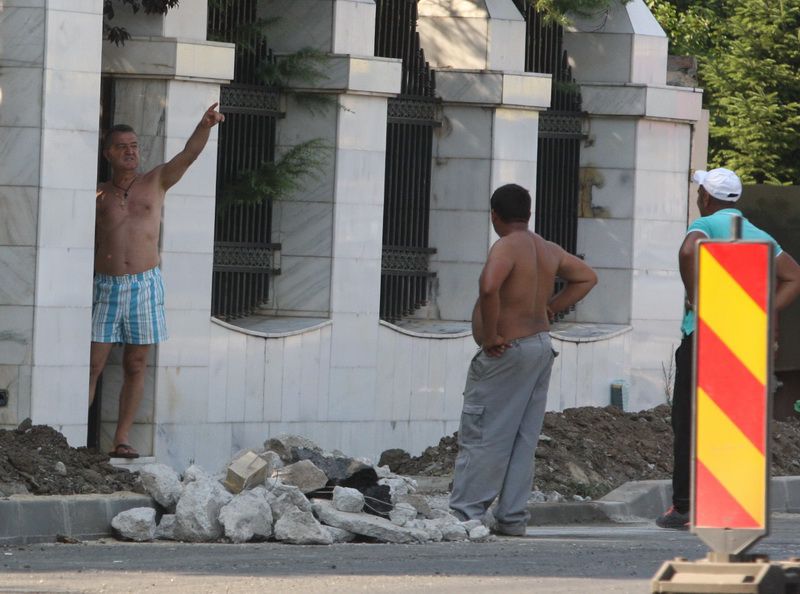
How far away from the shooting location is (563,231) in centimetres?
1889

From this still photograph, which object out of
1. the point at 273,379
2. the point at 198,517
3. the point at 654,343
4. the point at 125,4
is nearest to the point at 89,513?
the point at 198,517

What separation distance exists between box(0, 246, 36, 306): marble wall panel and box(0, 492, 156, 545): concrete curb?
2014 mm

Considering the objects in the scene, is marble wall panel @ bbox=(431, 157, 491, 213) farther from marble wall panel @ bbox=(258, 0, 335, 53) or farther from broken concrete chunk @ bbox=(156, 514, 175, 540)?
broken concrete chunk @ bbox=(156, 514, 175, 540)

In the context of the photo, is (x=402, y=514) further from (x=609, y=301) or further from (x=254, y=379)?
(x=609, y=301)

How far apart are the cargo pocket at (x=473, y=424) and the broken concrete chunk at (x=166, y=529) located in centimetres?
157

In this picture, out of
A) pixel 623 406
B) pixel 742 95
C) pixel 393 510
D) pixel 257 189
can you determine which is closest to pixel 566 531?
pixel 393 510

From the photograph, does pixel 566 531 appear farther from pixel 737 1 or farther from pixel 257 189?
pixel 737 1

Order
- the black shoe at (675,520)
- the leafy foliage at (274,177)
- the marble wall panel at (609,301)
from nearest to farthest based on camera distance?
Answer: the black shoe at (675,520), the leafy foliage at (274,177), the marble wall panel at (609,301)

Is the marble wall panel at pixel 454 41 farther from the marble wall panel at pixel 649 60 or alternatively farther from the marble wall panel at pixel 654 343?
the marble wall panel at pixel 654 343

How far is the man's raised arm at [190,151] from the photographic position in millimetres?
13664

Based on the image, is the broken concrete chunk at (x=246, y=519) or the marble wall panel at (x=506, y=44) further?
the marble wall panel at (x=506, y=44)

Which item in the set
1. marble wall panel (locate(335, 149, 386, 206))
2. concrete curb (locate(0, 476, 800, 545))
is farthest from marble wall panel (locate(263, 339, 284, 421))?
concrete curb (locate(0, 476, 800, 545))

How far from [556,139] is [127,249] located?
5.66 m

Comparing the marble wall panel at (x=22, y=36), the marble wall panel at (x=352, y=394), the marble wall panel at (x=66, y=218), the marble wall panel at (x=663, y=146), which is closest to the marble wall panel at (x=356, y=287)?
the marble wall panel at (x=352, y=394)
